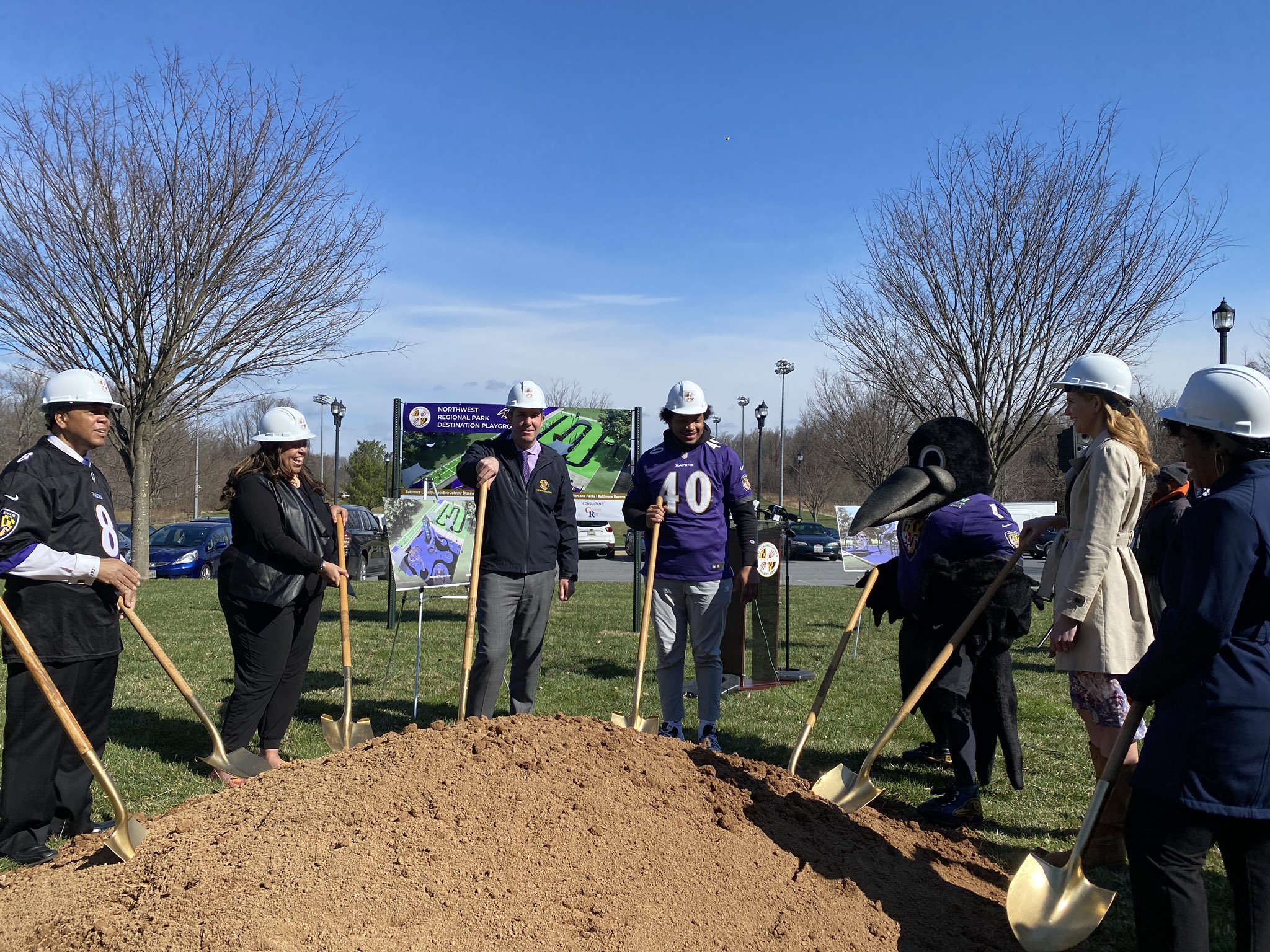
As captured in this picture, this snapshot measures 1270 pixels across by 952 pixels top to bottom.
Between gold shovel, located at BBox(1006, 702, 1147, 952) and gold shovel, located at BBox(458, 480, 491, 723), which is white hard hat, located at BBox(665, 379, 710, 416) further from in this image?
gold shovel, located at BBox(1006, 702, 1147, 952)

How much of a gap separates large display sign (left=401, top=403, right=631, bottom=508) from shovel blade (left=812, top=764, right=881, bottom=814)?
717 cm

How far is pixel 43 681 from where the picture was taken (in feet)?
11.4

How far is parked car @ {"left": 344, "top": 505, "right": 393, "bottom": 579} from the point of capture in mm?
18820

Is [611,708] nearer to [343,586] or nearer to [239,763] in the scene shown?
[343,586]

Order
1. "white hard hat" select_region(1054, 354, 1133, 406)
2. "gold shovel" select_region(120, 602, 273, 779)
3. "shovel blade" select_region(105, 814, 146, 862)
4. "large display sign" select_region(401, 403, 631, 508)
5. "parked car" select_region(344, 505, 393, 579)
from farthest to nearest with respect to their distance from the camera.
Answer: "parked car" select_region(344, 505, 393, 579), "large display sign" select_region(401, 403, 631, 508), "gold shovel" select_region(120, 602, 273, 779), "white hard hat" select_region(1054, 354, 1133, 406), "shovel blade" select_region(105, 814, 146, 862)

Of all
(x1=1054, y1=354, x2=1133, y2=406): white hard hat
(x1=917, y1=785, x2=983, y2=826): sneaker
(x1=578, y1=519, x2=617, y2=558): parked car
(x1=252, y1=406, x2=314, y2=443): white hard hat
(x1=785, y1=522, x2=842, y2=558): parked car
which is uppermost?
(x1=1054, y1=354, x2=1133, y2=406): white hard hat

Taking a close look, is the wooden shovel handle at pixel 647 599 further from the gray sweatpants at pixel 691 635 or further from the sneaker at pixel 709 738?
the sneaker at pixel 709 738

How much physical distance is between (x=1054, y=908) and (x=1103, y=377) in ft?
6.85

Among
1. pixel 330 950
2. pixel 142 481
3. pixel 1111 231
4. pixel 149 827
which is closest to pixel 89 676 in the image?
pixel 149 827

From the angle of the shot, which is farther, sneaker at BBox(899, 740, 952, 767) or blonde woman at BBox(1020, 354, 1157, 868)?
sneaker at BBox(899, 740, 952, 767)

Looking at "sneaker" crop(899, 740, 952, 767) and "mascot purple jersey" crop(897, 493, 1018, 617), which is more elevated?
"mascot purple jersey" crop(897, 493, 1018, 617)

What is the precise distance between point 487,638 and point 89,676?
196 cm

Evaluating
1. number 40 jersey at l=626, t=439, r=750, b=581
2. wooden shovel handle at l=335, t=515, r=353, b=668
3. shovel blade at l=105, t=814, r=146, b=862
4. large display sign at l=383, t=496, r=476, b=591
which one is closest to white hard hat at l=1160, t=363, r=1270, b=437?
number 40 jersey at l=626, t=439, r=750, b=581

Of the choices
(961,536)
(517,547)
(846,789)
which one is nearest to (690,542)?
(517,547)
